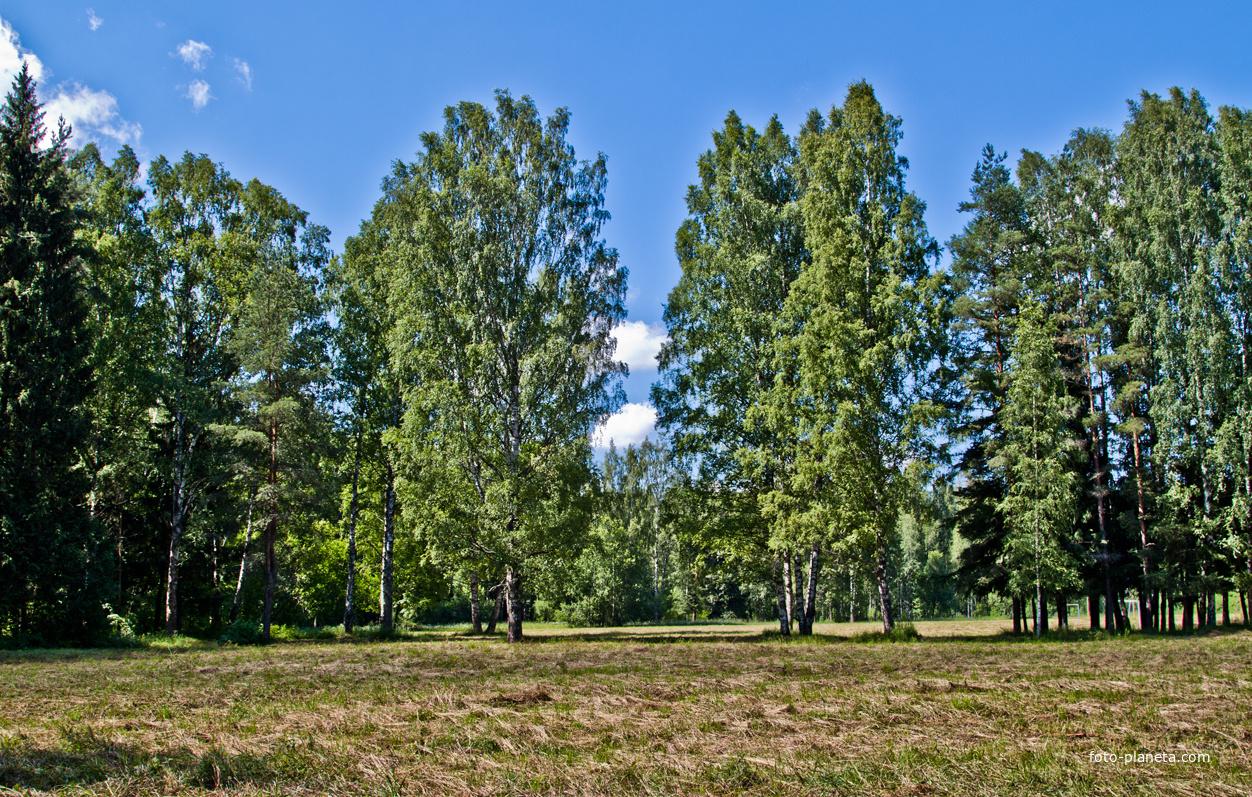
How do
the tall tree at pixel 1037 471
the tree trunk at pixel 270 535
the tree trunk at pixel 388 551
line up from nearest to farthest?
1. the tall tree at pixel 1037 471
2. the tree trunk at pixel 270 535
3. the tree trunk at pixel 388 551

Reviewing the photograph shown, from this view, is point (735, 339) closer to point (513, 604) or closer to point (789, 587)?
point (789, 587)

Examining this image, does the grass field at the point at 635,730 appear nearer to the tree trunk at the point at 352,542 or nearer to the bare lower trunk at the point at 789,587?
the bare lower trunk at the point at 789,587

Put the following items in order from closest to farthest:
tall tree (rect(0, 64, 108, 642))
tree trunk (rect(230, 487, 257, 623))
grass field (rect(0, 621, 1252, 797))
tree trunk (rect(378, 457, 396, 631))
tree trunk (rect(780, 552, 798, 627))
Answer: grass field (rect(0, 621, 1252, 797)) < tall tree (rect(0, 64, 108, 642)) < tree trunk (rect(230, 487, 257, 623)) < tree trunk (rect(780, 552, 798, 627)) < tree trunk (rect(378, 457, 396, 631))

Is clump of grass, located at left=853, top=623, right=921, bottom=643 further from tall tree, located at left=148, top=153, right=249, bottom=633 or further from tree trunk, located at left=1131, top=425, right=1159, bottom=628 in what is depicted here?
tall tree, located at left=148, top=153, right=249, bottom=633

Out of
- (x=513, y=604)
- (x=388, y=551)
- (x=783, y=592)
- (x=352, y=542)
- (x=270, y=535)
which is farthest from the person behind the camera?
(x=388, y=551)

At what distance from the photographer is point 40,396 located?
72.7ft

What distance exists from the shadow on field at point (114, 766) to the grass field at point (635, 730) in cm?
2

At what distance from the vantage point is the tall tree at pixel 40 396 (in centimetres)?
2156

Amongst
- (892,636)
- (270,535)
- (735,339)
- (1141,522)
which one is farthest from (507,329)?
(1141,522)

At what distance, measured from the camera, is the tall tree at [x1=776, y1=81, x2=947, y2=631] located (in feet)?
74.5

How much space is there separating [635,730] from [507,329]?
→ 1921 centimetres

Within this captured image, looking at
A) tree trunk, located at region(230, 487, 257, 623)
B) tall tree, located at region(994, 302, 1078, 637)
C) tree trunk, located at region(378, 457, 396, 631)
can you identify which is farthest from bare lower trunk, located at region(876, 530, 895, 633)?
tree trunk, located at region(230, 487, 257, 623)

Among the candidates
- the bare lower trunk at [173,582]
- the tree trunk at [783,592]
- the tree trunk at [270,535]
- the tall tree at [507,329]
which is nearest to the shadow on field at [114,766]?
the tall tree at [507,329]

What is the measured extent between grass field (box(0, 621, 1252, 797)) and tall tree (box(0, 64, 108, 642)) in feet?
38.6
